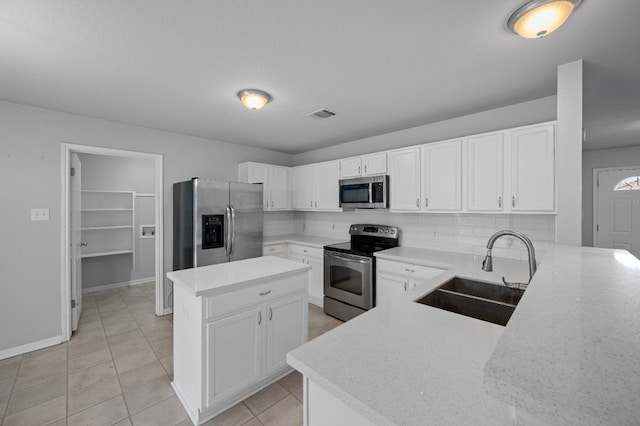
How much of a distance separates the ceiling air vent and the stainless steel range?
5.33 ft

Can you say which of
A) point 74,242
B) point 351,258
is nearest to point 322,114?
point 351,258

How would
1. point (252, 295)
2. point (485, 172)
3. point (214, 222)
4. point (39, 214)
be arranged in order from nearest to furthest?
point (252, 295) < point (485, 172) < point (39, 214) < point (214, 222)

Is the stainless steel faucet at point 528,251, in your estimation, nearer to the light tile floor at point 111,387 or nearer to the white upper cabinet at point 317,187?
the light tile floor at point 111,387

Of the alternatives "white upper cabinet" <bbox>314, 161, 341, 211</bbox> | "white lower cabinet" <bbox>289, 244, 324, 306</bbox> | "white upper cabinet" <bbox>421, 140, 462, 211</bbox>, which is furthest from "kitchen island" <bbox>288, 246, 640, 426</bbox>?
"white upper cabinet" <bbox>314, 161, 341, 211</bbox>

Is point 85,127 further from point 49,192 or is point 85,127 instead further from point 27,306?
point 27,306

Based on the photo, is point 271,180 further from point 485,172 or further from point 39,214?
point 485,172

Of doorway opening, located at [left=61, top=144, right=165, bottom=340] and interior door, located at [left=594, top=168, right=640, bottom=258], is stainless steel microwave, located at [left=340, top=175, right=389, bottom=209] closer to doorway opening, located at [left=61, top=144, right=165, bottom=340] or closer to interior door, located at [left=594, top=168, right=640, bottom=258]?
doorway opening, located at [left=61, top=144, right=165, bottom=340]

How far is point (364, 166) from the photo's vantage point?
3672 mm

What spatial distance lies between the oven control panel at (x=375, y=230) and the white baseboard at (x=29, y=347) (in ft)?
12.0

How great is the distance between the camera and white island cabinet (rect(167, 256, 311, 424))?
5.83 feet

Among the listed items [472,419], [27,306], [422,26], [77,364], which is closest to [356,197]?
[422,26]

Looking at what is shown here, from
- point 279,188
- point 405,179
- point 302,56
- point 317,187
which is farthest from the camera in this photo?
point 279,188

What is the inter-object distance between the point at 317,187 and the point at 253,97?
2.11 meters

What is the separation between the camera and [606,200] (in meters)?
4.56
